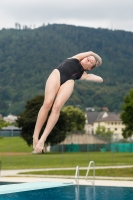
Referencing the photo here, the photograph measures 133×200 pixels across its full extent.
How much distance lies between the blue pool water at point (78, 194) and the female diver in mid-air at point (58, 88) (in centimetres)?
1169

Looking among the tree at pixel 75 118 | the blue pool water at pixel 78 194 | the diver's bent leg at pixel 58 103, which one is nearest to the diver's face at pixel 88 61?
the diver's bent leg at pixel 58 103

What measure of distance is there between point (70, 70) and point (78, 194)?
13059mm

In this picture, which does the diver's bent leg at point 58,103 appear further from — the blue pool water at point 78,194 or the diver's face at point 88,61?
the blue pool water at point 78,194

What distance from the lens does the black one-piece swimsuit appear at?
7.93 meters

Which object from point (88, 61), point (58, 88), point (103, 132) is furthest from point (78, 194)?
point (103, 132)

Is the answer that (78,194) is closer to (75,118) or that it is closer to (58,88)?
(58,88)

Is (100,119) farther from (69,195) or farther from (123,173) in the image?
(69,195)

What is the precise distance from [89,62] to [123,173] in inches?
925

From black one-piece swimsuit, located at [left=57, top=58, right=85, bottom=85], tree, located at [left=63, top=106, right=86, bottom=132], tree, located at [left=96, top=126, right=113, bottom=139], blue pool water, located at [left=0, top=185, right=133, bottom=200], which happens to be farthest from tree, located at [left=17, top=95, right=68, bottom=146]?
black one-piece swimsuit, located at [left=57, top=58, right=85, bottom=85]

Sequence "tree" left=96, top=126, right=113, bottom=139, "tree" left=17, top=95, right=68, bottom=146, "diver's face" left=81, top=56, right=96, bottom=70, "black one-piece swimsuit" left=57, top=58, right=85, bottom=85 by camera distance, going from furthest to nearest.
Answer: "tree" left=96, top=126, right=113, bottom=139, "tree" left=17, top=95, right=68, bottom=146, "diver's face" left=81, top=56, right=96, bottom=70, "black one-piece swimsuit" left=57, top=58, right=85, bottom=85

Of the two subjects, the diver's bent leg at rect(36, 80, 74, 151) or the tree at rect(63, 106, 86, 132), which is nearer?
the diver's bent leg at rect(36, 80, 74, 151)

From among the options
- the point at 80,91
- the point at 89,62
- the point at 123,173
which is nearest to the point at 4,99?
the point at 80,91

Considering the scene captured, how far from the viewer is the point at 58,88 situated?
786 centimetres

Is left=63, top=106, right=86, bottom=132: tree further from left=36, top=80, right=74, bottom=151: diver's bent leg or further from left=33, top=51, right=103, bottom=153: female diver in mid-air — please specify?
left=36, top=80, right=74, bottom=151: diver's bent leg
